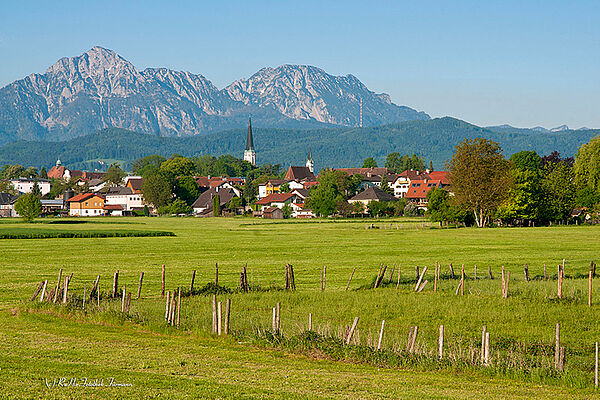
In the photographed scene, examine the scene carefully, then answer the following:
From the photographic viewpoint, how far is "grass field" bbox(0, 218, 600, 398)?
18.6 metres

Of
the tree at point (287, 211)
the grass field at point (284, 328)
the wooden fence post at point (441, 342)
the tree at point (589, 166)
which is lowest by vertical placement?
the grass field at point (284, 328)

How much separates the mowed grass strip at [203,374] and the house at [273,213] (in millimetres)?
155690

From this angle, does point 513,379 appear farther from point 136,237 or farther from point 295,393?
point 136,237

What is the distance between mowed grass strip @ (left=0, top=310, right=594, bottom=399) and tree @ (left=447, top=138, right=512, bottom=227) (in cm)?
9122

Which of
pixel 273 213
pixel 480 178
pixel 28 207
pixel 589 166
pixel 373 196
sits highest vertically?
pixel 589 166

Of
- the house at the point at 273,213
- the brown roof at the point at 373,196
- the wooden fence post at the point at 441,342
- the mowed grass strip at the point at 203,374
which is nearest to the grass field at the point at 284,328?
the mowed grass strip at the point at 203,374

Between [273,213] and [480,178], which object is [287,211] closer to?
[273,213]

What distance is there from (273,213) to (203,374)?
163009 mm

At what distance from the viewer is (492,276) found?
4484cm

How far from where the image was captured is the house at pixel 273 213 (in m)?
181

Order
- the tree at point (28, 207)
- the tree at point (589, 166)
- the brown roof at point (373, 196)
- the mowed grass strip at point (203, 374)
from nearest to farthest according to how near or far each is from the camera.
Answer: the mowed grass strip at point (203, 374)
the tree at point (589, 166)
the tree at point (28, 207)
the brown roof at point (373, 196)

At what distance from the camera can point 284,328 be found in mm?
27219

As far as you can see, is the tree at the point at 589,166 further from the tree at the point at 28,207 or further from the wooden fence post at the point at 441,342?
the tree at the point at 28,207

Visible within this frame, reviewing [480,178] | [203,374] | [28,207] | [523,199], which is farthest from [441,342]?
[28,207]
